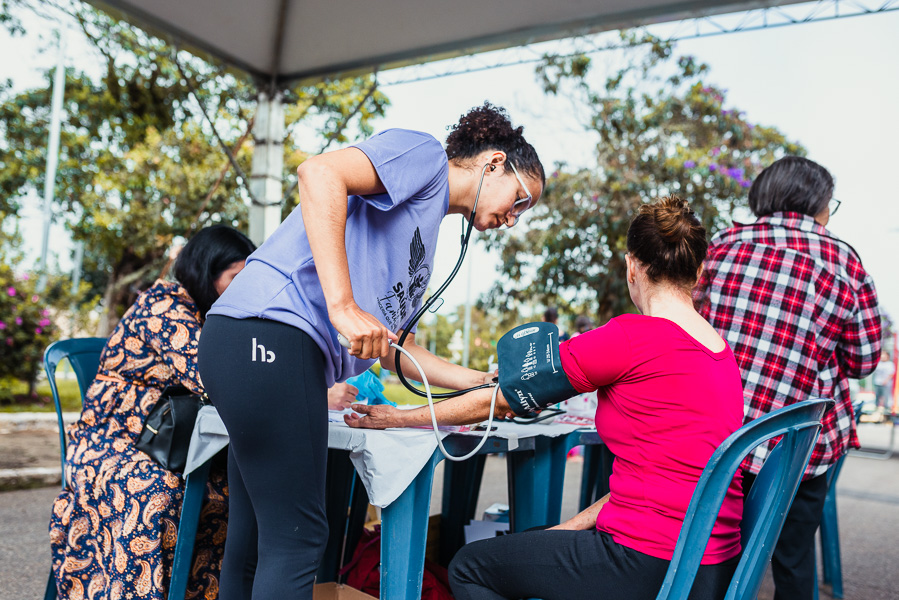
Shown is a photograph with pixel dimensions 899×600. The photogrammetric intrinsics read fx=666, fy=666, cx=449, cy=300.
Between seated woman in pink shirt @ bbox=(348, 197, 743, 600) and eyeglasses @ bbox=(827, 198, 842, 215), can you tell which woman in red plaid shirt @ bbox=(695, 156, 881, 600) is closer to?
eyeglasses @ bbox=(827, 198, 842, 215)

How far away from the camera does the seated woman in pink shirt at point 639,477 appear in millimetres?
1236

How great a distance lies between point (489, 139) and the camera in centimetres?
150

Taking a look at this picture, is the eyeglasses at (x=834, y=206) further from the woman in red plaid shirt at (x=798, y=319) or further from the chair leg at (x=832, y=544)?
the chair leg at (x=832, y=544)

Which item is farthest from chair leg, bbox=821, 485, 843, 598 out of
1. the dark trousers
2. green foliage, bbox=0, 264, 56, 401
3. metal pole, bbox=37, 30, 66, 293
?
metal pole, bbox=37, 30, 66, 293

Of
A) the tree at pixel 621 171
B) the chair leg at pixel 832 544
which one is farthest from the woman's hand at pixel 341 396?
the tree at pixel 621 171

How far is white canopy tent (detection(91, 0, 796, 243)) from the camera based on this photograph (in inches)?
167

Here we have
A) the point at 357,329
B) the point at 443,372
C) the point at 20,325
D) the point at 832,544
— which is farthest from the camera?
the point at 20,325

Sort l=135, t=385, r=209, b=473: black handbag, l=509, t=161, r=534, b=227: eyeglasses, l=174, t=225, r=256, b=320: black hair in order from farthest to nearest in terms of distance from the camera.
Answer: l=174, t=225, r=256, b=320: black hair, l=135, t=385, r=209, b=473: black handbag, l=509, t=161, r=534, b=227: eyeglasses

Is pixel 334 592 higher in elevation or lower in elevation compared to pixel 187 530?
lower

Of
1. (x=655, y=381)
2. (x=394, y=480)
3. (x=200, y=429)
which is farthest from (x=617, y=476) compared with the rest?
(x=200, y=429)

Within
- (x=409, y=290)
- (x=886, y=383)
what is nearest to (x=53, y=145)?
(x=409, y=290)

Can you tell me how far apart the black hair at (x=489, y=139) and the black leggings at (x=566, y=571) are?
81 cm

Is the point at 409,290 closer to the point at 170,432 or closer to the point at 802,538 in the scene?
the point at 170,432

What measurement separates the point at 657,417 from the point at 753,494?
1.00ft
